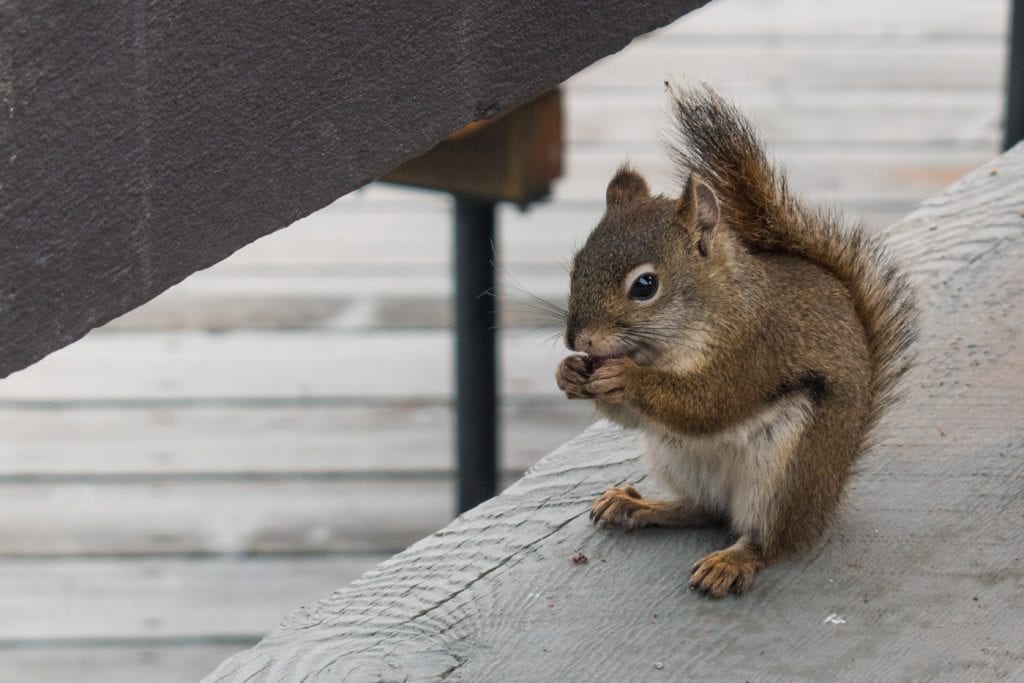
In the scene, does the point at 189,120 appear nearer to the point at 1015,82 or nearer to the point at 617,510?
the point at 617,510

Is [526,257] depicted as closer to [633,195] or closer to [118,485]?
[118,485]

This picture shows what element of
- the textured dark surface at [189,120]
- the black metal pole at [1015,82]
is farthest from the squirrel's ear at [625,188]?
the black metal pole at [1015,82]

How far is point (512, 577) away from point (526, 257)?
6.98 feet

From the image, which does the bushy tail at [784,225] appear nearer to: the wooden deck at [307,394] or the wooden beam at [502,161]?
the wooden deck at [307,394]

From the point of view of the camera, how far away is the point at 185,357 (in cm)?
279

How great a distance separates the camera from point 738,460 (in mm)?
1076

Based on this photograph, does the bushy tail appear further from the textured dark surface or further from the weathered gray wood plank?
the textured dark surface

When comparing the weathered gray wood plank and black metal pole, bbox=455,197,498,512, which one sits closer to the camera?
the weathered gray wood plank

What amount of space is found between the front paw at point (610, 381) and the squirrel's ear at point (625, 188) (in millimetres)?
190

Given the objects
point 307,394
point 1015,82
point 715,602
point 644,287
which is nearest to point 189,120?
point 715,602

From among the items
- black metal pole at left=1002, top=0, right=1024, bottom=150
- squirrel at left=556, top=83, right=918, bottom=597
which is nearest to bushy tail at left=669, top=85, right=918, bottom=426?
squirrel at left=556, top=83, right=918, bottom=597

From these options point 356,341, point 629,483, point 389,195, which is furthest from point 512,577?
point 389,195

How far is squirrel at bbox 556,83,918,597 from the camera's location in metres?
1.04

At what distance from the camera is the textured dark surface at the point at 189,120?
50cm
